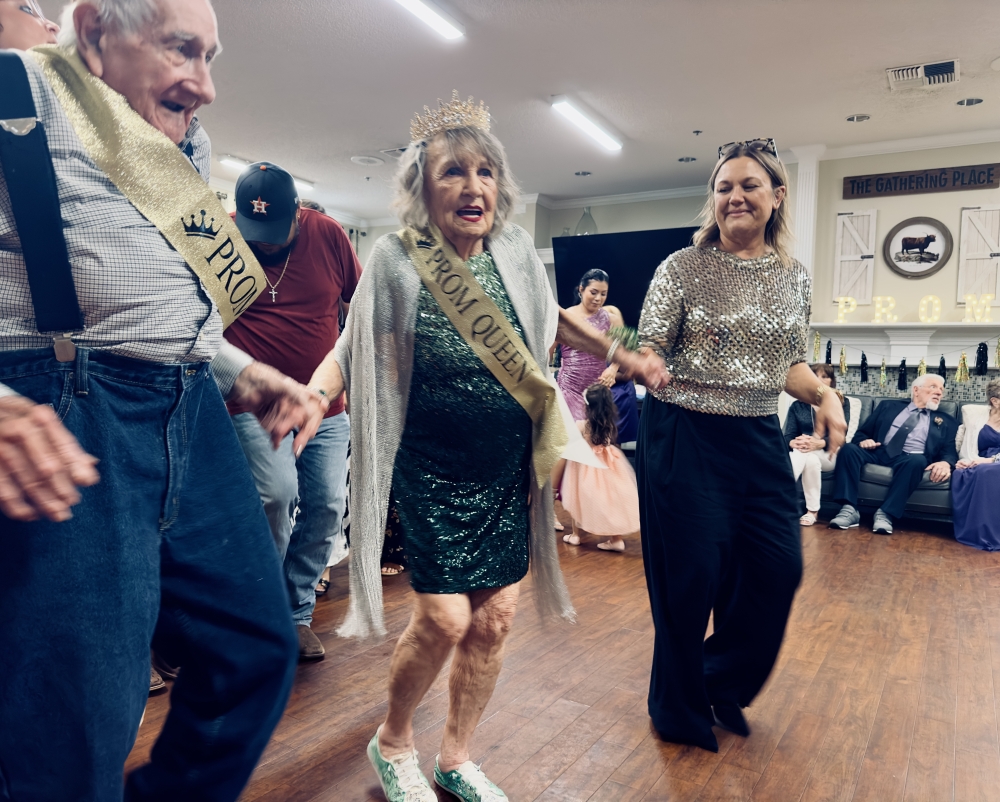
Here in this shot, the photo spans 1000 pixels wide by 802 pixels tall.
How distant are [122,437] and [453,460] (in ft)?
2.46

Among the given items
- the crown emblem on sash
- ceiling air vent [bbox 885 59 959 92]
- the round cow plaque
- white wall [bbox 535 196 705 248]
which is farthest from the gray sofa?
the crown emblem on sash

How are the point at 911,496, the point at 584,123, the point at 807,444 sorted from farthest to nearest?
the point at 584,123 → the point at 911,496 → the point at 807,444

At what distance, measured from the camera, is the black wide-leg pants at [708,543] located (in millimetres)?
1781

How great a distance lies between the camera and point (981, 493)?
459 centimetres

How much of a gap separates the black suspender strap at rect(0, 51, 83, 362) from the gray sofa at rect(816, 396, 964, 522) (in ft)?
17.5

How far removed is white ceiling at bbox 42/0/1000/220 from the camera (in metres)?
4.34

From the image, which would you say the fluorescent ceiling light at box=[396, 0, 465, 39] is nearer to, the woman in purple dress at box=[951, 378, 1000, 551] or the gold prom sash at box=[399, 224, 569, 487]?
the gold prom sash at box=[399, 224, 569, 487]

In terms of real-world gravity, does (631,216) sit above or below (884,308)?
above

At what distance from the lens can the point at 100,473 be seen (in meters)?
0.78

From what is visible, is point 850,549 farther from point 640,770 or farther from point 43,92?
point 43,92

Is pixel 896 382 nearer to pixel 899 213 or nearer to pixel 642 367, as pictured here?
pixel 899 213

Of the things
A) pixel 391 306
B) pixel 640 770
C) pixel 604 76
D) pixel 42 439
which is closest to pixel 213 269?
pixel 42 439

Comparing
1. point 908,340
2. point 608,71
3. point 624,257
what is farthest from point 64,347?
point 624,257

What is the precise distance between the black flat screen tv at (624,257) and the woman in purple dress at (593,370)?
363 centimetres
